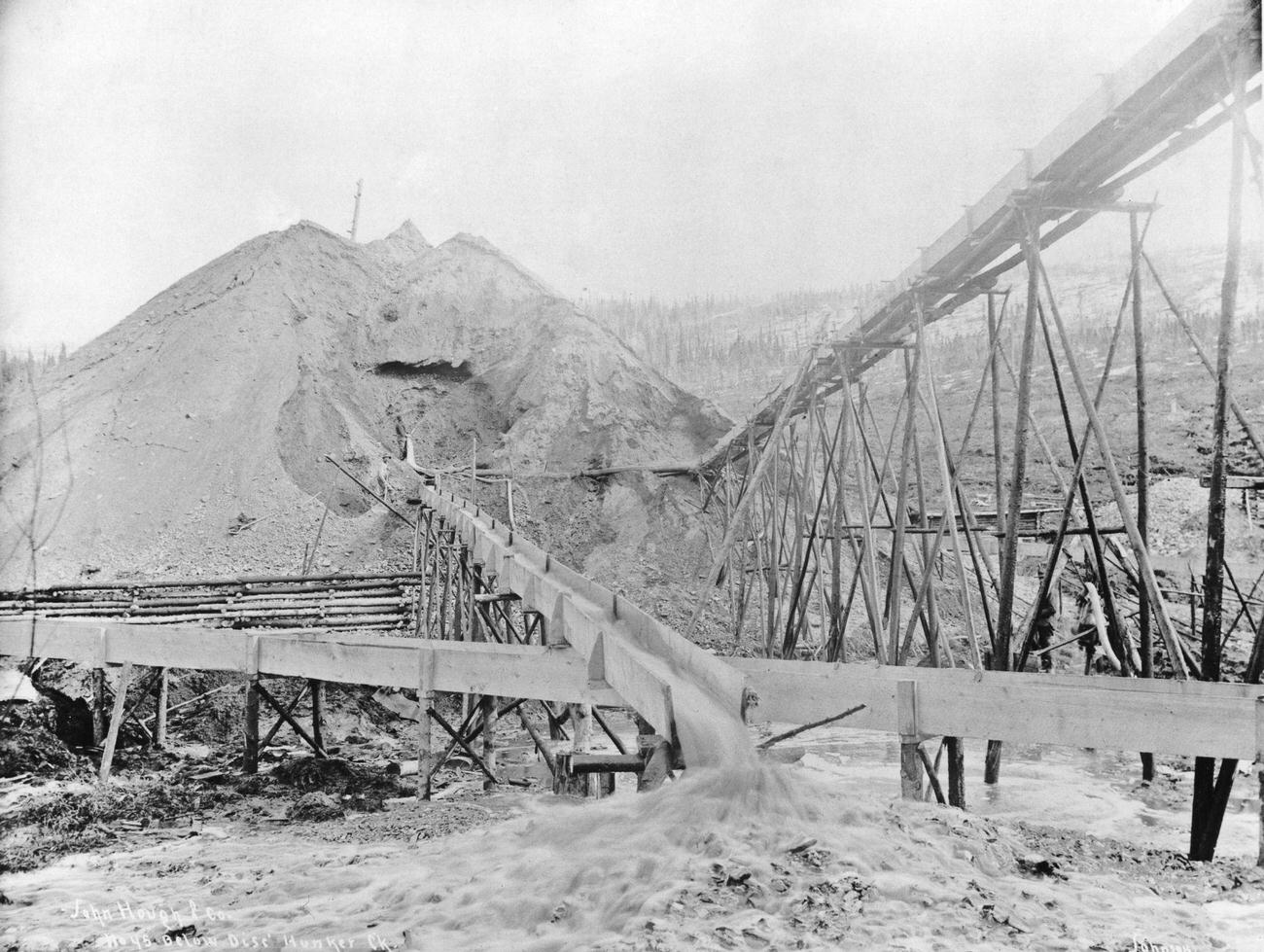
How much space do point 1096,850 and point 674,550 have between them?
61.2 feet

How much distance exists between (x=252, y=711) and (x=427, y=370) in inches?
947

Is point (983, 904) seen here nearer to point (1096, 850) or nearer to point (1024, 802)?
point (1096, 850)

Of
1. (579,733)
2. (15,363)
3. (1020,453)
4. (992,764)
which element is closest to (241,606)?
(15,363)

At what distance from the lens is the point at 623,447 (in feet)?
86.7

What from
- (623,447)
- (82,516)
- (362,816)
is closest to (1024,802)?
(362,816)

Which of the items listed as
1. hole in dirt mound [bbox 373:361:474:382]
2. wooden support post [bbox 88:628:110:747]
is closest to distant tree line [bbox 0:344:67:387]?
wooden support post [bbox 88:628:110:747]

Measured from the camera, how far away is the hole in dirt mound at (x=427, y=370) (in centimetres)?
3221

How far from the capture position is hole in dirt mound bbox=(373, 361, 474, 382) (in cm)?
3221

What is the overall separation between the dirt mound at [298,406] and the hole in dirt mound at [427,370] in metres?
0.05

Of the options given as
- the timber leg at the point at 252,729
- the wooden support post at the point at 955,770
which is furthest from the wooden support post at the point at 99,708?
the wooden support post at the point at 955,770

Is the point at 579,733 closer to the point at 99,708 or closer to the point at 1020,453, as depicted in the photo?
the point at 1020,453

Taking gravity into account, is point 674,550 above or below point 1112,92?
below

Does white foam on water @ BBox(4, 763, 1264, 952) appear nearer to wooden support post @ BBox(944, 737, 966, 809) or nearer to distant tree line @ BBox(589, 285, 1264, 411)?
wooden support post @ BBox(944, 737, 966, 809)

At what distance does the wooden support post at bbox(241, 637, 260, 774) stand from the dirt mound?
12421mm
